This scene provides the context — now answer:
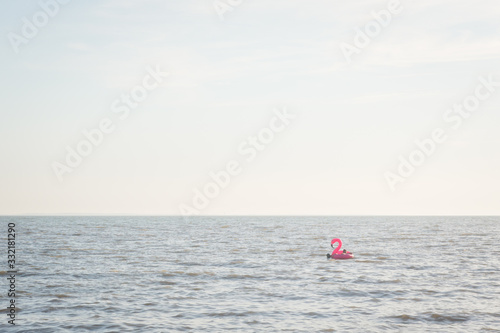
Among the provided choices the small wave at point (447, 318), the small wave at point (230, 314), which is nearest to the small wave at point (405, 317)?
the small wave at point (447, 318)

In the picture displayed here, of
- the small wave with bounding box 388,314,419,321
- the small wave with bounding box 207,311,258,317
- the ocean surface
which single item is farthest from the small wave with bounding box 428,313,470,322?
the small wave with bounding box 207,311,258,317

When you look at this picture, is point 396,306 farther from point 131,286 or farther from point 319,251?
point 319,251

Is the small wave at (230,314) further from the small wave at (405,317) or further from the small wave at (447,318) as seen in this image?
the small wave at (447,318)

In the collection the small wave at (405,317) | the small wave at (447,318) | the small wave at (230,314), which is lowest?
the small wave at (447,318)

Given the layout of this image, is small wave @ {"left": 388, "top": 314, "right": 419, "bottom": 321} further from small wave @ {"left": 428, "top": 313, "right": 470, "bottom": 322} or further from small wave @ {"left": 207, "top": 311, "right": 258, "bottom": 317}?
small wave @ {"left": 207, "top": 311, "right": 258, "bottom": 317}

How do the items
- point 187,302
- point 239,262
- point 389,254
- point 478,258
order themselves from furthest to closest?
point 389,254 < point 478,258 < point 239,262 < point 187,302

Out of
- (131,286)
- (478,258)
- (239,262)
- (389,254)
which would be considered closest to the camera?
(131,286)

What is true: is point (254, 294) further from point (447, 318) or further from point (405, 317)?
point (447, 318)

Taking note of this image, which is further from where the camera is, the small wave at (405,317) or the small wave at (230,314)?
the small wave at (230,314)

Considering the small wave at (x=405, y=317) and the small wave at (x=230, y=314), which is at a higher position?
the small wave at (x=230, y=314)

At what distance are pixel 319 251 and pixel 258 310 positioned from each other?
1117 inches

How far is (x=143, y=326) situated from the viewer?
62.6 ft

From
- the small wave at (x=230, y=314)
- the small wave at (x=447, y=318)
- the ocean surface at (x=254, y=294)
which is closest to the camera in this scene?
the ocean surface at (x=254, y=294)

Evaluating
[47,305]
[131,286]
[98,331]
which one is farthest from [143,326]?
[131,286]
